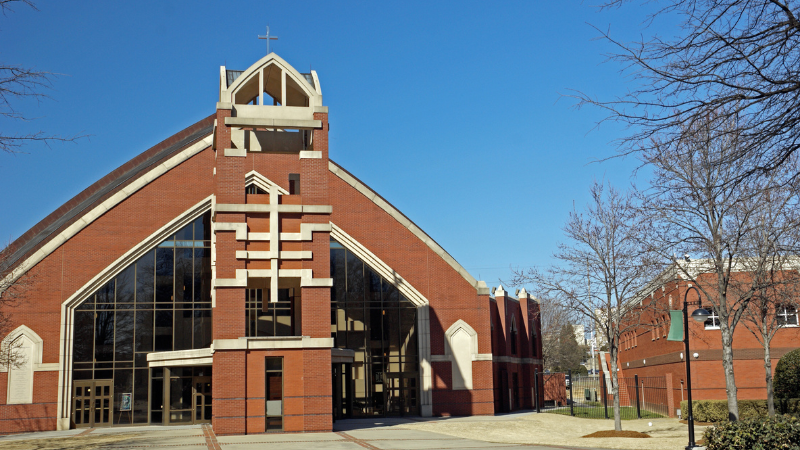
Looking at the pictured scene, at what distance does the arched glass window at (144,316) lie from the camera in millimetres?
34688

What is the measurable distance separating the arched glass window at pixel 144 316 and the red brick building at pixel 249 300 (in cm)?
7

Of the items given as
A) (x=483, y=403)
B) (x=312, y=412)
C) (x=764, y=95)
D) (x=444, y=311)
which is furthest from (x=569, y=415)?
(x=764, y=95)

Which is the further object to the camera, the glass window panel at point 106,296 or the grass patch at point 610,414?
the grass patch at point 610,414

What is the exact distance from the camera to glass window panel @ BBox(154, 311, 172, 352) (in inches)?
1394

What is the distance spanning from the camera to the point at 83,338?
114 ft

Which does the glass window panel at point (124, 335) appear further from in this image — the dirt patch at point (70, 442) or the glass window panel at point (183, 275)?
the dirt patch at point (70, 442)

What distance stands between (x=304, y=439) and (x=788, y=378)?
19.2 meters

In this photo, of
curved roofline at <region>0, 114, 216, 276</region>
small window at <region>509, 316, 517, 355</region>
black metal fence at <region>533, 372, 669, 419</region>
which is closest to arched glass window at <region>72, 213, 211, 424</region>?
curved roofline at <region>0, 114, 216, 276</region>

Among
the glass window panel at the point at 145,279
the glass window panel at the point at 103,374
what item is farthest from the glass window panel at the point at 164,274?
the glass window panel at the point at 103,374

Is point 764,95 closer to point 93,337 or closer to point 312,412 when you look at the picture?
point 312,412

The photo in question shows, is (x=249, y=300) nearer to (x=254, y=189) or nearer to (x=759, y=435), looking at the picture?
(x=254, y=189)

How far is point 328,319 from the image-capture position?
28797mm

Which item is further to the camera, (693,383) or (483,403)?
(483,403)

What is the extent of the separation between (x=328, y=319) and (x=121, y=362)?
486 inches
